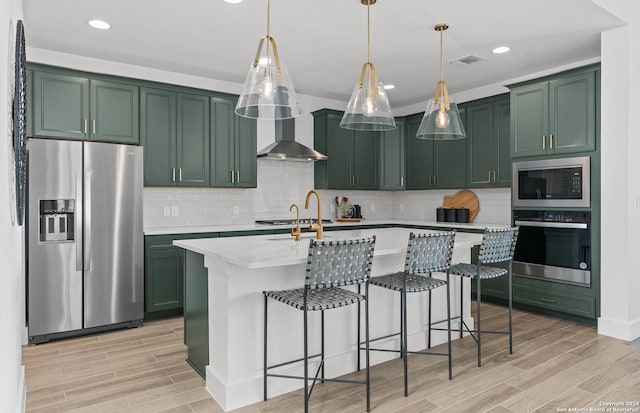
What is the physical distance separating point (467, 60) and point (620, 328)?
2820 millimetres

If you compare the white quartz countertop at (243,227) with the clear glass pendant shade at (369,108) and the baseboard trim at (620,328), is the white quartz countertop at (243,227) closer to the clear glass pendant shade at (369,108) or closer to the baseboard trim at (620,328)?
the baseboard trim at (620,328)

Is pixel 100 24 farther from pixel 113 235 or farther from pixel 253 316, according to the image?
pixel 253 316

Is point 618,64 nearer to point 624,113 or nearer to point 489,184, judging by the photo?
point 624,113

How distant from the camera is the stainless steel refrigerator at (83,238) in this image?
12.1ft

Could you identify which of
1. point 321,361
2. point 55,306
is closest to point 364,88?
point 321,361

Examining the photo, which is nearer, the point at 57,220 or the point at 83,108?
the point at 57,220

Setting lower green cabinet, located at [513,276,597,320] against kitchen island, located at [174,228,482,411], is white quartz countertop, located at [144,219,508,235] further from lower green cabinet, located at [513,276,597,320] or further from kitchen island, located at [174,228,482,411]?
kitchen island, located at [174,228,482,411]

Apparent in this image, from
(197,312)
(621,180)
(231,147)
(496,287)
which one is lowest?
(496,287)

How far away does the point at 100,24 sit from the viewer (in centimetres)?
349

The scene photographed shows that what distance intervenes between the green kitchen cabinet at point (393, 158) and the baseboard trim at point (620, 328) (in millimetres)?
3161

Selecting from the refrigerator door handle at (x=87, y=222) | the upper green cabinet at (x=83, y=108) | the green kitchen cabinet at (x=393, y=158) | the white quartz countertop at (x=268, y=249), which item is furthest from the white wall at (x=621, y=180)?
the refrigerator door handle at (x=87, y=222)

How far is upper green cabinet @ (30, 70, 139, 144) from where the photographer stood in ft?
12.8

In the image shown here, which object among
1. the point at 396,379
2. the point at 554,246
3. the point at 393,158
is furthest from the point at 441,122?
the point at 393,158

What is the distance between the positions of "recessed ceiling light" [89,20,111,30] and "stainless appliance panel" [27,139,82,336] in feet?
3.33
